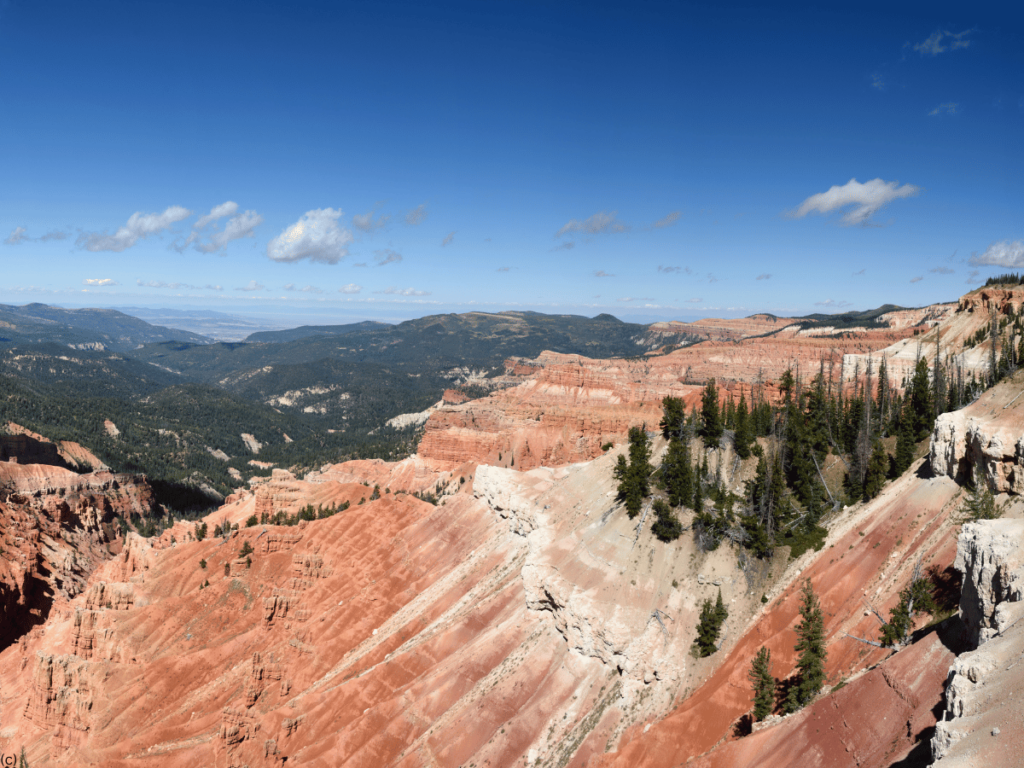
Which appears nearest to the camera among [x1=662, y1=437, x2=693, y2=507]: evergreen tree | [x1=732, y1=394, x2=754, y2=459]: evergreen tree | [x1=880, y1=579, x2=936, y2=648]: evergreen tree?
[x1=880, y1=579, x2=936, y2=648]: evergreen tree

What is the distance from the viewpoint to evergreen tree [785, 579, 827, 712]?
105 ft

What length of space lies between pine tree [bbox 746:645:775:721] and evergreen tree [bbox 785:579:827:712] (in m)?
0.98

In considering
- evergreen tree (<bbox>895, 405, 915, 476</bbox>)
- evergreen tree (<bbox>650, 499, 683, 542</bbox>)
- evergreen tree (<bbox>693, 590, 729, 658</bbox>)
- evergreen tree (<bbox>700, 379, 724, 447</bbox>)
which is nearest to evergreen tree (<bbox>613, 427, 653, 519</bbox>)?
evergreen tree (<bbox>650, 499, 683, 542</bbox>)

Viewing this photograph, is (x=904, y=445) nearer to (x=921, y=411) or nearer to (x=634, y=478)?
(x=921, y=411)

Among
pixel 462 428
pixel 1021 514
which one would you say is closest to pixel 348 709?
pixel 1021 514

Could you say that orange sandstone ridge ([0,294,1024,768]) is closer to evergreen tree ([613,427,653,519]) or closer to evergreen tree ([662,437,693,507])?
evergreen tree ([613,427,653,519])

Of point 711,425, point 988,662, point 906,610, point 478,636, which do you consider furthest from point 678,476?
point 988,662

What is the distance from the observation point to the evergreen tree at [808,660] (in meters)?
32.0

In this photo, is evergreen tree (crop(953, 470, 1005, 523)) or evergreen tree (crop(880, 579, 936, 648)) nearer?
evergreen tree (crop(880, 579, 936, 648))

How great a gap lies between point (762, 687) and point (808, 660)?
2996mm

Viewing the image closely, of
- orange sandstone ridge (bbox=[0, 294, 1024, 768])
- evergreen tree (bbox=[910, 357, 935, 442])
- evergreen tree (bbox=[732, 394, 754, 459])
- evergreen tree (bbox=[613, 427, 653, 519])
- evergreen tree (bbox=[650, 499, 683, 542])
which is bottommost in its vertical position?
orange sandstone ridge (bbox=[0, 294, 1024, 768])

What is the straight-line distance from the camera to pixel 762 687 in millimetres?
33812

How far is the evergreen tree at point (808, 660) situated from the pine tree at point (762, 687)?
0.98 m

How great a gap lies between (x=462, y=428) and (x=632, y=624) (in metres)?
79.4
